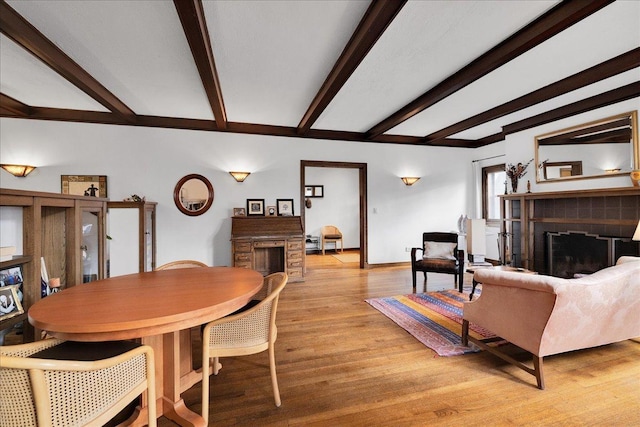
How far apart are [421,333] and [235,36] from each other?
3149 mm

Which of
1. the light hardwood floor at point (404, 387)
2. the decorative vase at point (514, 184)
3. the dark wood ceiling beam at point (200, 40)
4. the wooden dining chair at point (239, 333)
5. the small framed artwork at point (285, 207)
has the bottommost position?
the light hardwood floor at point (404, 387)

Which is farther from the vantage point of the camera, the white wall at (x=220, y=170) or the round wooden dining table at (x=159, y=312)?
the white wall at (x=220, y=170)

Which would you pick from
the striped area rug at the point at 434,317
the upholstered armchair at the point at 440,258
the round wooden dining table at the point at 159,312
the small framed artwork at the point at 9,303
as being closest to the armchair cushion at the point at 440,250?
the upholstered armchair at the point at 440,258

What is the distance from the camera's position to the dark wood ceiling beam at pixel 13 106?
139 inches

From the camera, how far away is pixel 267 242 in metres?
4.38

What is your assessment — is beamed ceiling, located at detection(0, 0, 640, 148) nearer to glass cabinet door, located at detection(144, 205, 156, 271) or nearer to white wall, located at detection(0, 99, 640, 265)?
white wall, located at detection(0, 99, 640, 265)

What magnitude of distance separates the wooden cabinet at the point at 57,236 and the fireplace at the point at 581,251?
4784 mm

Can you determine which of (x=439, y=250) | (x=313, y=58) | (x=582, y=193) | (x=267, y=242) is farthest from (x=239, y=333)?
(x=582, y=193)

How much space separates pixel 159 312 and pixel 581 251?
4970mm

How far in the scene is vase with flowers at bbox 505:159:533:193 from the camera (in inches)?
177

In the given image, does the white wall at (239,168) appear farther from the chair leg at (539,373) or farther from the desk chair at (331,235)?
the chair leg at (539,373)

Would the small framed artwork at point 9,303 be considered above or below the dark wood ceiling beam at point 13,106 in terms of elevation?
below

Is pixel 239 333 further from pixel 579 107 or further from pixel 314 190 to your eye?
pixel 314 190

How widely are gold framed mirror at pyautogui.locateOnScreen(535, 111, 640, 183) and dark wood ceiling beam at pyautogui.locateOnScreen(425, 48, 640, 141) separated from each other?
789 millimetres
